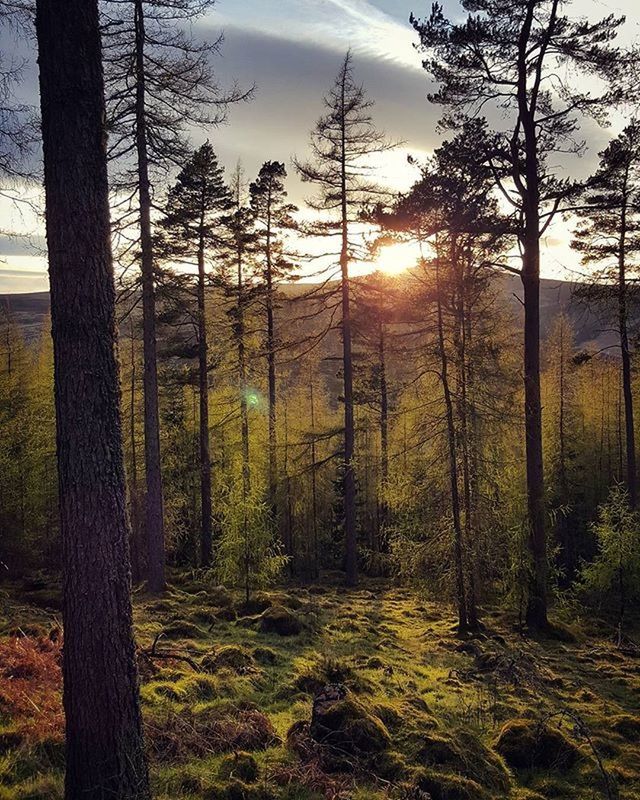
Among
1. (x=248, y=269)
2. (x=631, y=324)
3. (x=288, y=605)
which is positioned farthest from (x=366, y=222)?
(x=288, y=605)

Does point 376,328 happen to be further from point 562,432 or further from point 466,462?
point 562,432

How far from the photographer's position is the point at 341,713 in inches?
247

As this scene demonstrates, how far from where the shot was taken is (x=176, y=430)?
94.7 ft

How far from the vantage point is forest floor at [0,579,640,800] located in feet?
16.9

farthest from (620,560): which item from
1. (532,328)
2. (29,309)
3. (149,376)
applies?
(29,309)

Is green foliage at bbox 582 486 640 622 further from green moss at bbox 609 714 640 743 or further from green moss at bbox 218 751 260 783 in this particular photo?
green moss at bbox 218 751 260 783

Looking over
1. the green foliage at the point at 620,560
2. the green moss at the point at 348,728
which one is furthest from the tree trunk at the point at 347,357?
the green moss at the point at 348,728

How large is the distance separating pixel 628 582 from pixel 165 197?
60.5ft

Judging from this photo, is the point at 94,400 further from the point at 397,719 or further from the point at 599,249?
the point at 599,249

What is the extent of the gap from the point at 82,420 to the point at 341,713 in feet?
15.1

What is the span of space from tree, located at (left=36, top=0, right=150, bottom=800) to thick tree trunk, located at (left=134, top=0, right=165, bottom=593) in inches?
396

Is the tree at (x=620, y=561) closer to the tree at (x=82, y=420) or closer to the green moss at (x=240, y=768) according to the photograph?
the green moss at (x=240, y=768)

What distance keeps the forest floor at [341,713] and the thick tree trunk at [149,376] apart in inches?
90.7

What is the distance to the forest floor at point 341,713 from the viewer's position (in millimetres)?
5137
